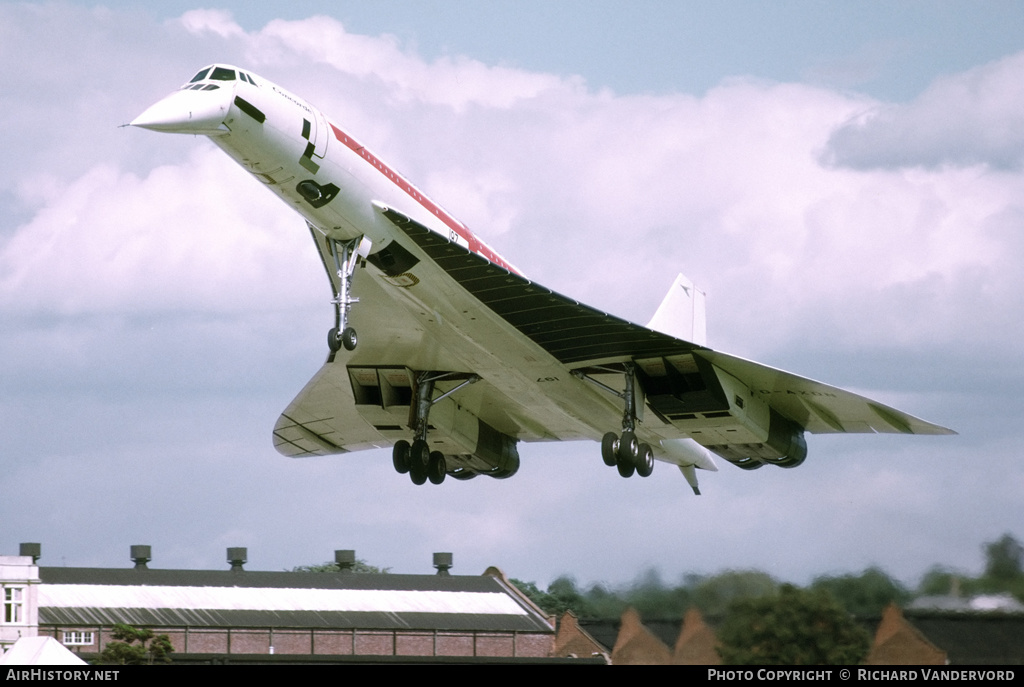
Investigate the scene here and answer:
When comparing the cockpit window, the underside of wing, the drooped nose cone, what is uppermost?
the cockpit window

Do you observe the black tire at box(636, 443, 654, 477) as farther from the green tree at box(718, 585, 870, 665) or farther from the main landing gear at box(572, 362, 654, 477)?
the green tree at box(718, 585, 870, 665)

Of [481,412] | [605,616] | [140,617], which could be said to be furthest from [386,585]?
[605,616]

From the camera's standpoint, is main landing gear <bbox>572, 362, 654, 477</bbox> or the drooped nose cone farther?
main landing gear <bbox>572, 362, 654, 477</bbox>

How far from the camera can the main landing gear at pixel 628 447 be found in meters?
20.9

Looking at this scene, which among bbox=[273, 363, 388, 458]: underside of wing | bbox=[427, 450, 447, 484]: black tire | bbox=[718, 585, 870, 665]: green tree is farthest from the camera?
bbox=[273, 363, 388, 458]: underside of wing

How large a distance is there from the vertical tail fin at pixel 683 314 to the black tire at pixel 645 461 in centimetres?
434

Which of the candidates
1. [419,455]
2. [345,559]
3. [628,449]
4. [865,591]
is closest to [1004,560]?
[865,591]

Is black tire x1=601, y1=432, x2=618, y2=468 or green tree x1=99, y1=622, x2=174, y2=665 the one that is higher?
black tire x1=601, y1=432, x2=618, y2=468

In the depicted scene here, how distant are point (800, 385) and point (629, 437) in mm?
3001

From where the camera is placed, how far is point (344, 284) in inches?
714

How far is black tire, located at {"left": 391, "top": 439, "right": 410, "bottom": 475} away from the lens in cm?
2264

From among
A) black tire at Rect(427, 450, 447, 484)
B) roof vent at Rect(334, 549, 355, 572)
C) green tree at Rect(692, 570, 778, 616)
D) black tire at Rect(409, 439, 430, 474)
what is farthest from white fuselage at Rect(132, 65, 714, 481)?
roof vent at Rect(334, 549, 355, 572)

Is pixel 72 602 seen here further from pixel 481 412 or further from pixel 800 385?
pixel 800 385

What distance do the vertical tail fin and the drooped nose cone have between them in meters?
11.0
